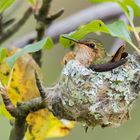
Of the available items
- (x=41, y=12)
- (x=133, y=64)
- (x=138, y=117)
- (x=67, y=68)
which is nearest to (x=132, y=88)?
(x=133, y=64)

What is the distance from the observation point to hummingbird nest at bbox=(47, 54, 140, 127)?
2365 mm

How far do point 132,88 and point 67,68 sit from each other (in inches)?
11.5

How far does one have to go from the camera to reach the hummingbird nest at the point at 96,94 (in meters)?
2.37

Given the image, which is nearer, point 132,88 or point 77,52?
point 132,88

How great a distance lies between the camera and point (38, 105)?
223 centimetres

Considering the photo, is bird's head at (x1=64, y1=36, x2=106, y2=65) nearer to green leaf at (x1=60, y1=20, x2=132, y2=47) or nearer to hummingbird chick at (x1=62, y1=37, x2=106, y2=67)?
hummingbird chick at (x1=62, y1=37, x2=106, y2=67)

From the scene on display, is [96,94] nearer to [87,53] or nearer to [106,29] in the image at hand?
[87,53]

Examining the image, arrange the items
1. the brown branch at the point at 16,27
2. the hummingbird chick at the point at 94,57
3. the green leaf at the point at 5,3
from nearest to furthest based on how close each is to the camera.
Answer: the green leaf at the point at 5,3 → the hummingbird chick at the point at 94,57 → the brown branch at the point at 16,27

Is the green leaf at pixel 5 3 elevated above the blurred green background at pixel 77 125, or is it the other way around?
the green leaf at pixel 5 3

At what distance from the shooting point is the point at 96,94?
2463 mm

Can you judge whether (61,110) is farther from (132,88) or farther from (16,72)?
(16,72)

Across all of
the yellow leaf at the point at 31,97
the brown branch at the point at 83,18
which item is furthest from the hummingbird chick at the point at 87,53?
the brown branch at the point at 83,18

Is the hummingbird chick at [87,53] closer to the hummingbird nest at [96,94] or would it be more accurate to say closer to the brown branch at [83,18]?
the hummingbird nest at [96,94]

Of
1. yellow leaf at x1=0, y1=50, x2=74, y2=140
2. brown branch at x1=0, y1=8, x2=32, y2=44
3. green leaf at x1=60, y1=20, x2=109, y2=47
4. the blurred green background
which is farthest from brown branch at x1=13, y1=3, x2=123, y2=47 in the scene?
green leaf at x1=60, y1=20, x2=109, y2=47
